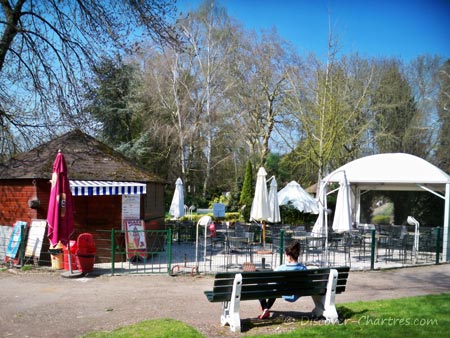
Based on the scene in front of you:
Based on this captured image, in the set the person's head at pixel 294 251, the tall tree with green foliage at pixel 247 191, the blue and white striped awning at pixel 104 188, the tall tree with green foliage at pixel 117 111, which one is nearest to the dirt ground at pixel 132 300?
the person's head at pixel 294 251

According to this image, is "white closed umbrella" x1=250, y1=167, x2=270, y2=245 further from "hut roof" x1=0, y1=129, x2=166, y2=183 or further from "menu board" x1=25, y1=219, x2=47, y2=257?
"menu board" x1=25, y1=219, x2=47, y2=257

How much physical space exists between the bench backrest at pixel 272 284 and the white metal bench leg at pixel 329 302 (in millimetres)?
87

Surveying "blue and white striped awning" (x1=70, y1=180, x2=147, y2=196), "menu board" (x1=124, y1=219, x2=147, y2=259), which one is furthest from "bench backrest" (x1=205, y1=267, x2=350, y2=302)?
"blue and white striped awning" (x1=70, y1=180, x2=147, y2=196)

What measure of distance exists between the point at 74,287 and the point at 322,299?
5.90 metres

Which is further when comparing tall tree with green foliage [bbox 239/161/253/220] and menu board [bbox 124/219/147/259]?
tall tree with green foliage [bbox 239/161/253/220]

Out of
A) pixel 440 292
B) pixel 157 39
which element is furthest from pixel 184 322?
pixel 157 39

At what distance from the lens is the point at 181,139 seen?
36500mm

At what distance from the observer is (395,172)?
17281 mm

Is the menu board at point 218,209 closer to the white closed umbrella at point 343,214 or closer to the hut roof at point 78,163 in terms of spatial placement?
the hut roof at point 78,163

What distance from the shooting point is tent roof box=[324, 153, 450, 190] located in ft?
54.9

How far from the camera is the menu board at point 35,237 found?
43.4ft

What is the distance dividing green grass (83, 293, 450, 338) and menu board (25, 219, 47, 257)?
7337mm

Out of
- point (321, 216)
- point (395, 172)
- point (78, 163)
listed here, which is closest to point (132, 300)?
point (78, 163)

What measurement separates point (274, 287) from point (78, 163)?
32.0 feet
